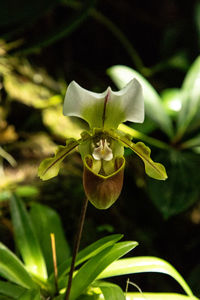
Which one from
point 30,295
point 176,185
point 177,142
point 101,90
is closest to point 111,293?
point 30,295

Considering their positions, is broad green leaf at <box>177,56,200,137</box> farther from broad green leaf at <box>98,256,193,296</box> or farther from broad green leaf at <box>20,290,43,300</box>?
broad green leaf at <box>20,290,43,300</box>

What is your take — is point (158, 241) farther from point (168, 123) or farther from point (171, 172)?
point (168, 123)

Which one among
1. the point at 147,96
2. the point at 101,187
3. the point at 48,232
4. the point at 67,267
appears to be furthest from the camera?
the point at 147,96

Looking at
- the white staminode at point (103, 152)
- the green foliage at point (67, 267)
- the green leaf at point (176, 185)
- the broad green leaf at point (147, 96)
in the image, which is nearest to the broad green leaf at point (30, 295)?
the green foliage at point (67, 267)

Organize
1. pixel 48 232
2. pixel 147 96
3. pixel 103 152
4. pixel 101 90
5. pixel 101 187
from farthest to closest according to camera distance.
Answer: pixel 101 90 → pixel 147 96 → pixel 48 232 → pixel 103 152 → pixel 101 187

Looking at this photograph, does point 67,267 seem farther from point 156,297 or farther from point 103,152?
point 103,152

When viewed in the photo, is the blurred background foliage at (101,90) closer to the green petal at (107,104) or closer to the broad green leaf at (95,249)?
the broad green leaf at (95,249)

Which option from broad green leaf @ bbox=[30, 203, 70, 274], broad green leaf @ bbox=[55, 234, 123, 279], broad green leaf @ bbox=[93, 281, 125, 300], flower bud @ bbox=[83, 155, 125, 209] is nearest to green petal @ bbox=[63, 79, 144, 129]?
flower bud @ bbox=[83, 155, 125, 209]
